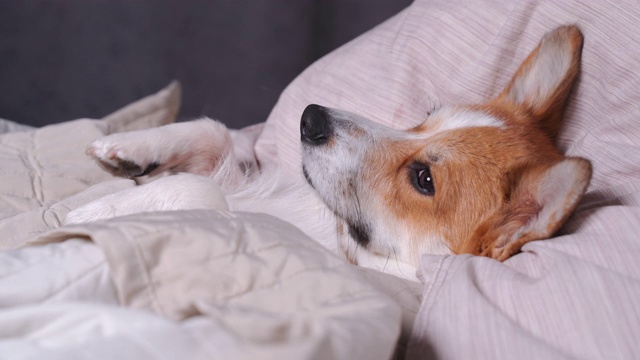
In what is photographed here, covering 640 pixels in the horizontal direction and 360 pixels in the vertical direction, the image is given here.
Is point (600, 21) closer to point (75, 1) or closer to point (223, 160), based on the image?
point (223, 160)

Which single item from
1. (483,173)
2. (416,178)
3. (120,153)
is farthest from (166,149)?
(483,173)

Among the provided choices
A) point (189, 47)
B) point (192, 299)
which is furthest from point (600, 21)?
point (189, 47)

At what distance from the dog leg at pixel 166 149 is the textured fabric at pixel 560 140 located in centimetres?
23

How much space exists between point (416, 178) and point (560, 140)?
418 millimetres

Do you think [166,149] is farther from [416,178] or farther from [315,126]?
[416,178]

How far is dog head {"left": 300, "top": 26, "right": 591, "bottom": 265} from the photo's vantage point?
1.35 meters

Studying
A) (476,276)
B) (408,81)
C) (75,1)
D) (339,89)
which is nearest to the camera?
(476,276)

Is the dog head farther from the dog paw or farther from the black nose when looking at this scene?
the dog paw

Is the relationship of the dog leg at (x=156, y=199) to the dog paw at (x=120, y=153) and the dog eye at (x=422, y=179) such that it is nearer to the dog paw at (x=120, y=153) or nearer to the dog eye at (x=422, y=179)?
the dog paw at (x=120, y=153)

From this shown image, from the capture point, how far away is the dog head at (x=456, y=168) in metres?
1.35

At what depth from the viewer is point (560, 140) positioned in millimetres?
1612

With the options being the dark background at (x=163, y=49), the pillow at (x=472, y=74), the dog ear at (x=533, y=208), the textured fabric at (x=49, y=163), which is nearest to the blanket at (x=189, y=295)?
the dog ear at (x=533, y=208)

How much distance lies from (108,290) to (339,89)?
1190mm

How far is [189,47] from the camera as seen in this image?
3.32m
